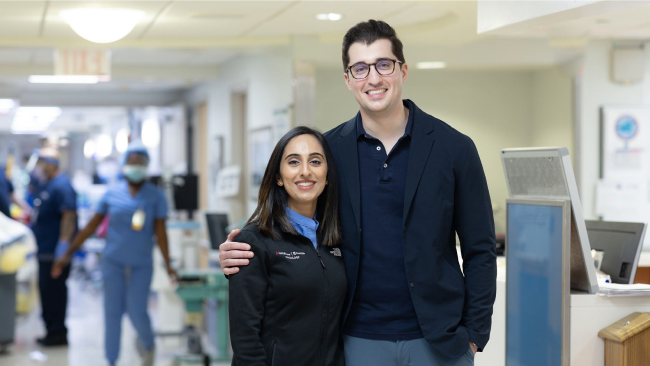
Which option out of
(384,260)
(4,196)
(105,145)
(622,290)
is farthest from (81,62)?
(105,145)

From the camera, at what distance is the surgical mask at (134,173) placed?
5.88 meters

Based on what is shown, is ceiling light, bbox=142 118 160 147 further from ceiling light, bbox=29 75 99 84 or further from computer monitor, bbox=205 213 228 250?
computer monitor, bbox=205 213 228 250

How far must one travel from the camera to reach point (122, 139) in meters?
15.9

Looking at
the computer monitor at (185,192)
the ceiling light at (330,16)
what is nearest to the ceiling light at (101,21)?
the ceiling light at (330,16)

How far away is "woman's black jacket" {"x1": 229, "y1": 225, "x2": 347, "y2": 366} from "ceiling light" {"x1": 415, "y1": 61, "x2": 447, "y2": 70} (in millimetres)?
4734

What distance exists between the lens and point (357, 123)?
2.34 meters

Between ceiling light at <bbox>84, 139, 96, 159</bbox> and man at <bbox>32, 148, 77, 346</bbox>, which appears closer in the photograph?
man at <bbox>32, 148, 77, 346</bbox>

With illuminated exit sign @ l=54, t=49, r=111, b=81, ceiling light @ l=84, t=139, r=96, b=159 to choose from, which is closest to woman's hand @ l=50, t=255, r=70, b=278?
illuminated exit sign @ l=54, t=49, r=111, b=81

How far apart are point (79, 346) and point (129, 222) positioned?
5.79 feet

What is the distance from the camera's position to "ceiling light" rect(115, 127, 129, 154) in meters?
15.6

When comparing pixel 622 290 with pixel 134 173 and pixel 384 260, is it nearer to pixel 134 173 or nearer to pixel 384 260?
pixel 384 260

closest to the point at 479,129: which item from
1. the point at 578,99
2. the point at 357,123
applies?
the point at 578,99

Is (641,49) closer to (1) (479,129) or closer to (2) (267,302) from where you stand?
(1) (479,129)

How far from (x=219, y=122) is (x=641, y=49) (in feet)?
15.6
